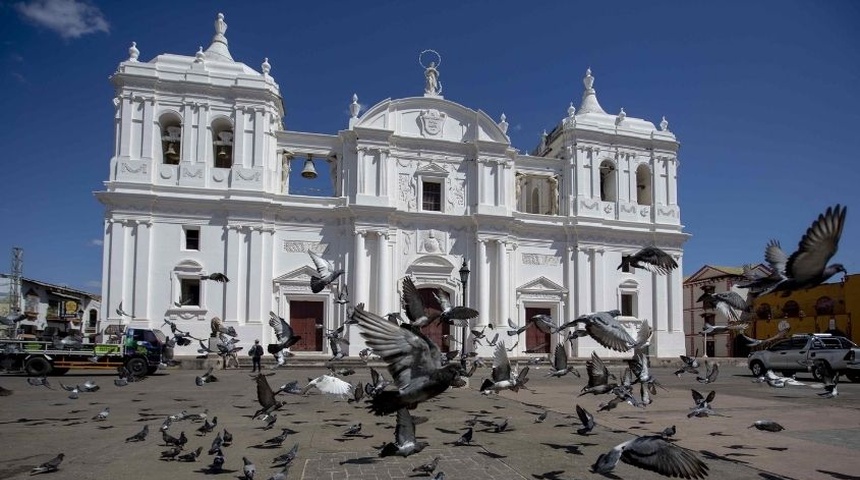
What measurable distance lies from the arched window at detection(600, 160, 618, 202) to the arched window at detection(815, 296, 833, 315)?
65.4ft

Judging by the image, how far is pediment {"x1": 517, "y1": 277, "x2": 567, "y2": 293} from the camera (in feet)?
105

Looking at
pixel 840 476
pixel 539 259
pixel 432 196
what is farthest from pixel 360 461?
pixel 539 259

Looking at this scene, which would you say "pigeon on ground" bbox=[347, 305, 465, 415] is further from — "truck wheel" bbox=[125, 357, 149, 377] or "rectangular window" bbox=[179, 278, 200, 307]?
"rectangular window" bbox=[179, 278, 200, 307]

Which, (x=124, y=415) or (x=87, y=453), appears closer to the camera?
(x=87, y=453)

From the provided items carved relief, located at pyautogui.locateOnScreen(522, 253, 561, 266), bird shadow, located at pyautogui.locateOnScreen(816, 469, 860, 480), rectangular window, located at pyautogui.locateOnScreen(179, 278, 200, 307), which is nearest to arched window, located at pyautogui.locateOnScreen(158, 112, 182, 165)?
rectangular window, located at pyautogui.locateOnScreen(179, 278, 200, 307)

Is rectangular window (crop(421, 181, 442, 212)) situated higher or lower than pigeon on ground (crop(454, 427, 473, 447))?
higher

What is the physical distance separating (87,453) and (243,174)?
2284cm

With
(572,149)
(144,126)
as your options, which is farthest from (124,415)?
(572,149)

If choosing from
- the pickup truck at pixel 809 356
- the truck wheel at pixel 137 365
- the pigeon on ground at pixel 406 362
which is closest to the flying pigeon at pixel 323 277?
the pigeon on ground at pixel 406 362

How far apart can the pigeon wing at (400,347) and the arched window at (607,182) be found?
3139 centimetres

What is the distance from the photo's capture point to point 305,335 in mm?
28797

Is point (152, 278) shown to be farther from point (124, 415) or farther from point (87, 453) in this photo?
point (87, 453)

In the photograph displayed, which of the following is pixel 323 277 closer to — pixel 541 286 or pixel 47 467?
pixel 47 467

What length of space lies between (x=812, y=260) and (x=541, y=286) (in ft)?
87.0
